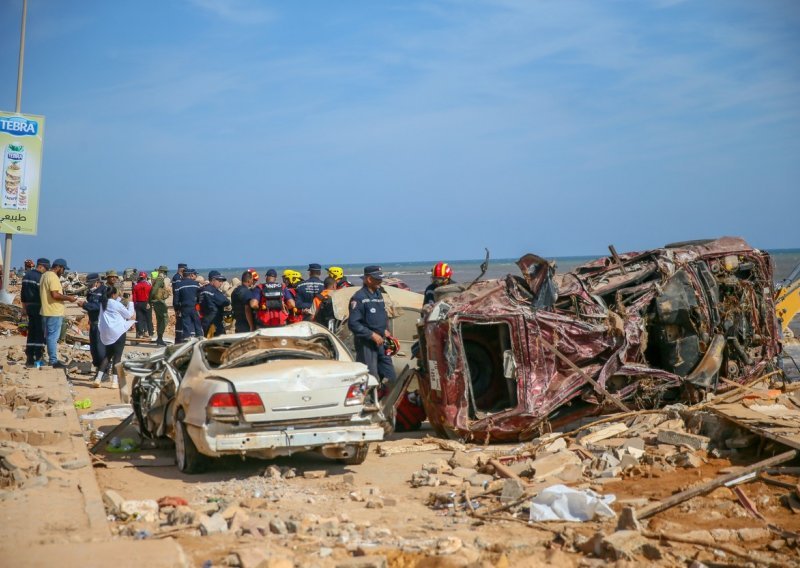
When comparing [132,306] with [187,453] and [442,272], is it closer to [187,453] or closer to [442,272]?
[442,272]

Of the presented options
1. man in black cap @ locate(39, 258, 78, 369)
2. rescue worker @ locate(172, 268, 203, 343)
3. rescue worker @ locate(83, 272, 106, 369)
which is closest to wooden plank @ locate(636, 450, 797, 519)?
rescue worker @ locate(83, 272, 106, 369)

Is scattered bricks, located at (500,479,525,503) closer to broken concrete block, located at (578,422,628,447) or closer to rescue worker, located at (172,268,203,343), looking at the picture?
broken concrete block, located at (578,422,628,447)

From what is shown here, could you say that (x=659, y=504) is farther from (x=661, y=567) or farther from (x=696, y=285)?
(x=696, y=285)

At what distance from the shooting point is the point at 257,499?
766 cm

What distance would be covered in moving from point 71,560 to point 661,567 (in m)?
3.59

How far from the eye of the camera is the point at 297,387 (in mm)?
8445

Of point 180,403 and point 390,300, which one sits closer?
point 180,403

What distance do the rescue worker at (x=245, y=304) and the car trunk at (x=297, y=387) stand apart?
→ 22.3ft

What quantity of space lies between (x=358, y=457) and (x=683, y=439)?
328 centimetres

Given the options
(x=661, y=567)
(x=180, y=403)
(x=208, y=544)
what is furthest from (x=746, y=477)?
(x=180, y=403)

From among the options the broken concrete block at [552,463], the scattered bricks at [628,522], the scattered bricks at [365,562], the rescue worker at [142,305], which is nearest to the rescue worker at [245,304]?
the broken concrete block at [552,463]

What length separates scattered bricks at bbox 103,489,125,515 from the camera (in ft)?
23.7

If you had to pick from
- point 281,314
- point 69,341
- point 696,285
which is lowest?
point 69,341

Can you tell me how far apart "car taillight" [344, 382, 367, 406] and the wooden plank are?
2.94 meters
